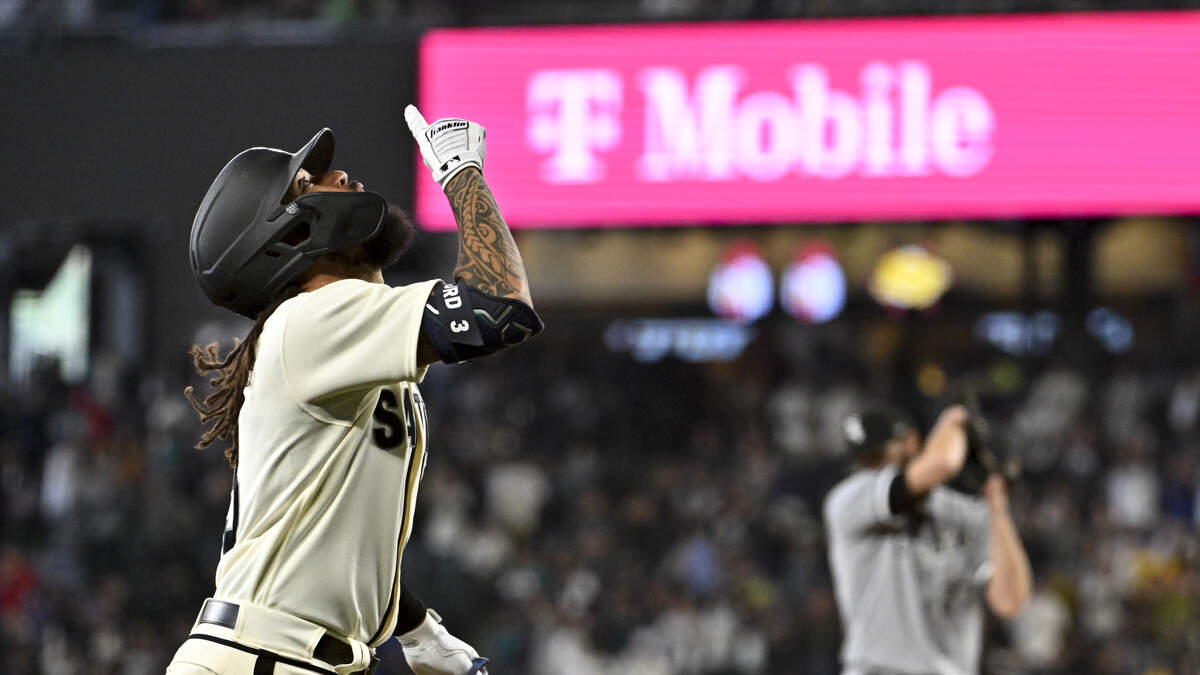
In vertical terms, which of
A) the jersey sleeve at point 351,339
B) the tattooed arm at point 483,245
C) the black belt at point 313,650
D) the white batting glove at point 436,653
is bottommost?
the white batting glove at point 436,653

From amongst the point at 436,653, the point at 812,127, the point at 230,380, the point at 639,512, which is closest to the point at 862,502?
the point at 436,653

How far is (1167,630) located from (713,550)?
3.63m

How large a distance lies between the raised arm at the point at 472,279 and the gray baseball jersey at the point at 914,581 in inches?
137

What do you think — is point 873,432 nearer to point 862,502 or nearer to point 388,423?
point 862,502

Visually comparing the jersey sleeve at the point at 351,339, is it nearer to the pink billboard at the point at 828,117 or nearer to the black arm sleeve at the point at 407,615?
the black arm sleeve at the point at 407,615

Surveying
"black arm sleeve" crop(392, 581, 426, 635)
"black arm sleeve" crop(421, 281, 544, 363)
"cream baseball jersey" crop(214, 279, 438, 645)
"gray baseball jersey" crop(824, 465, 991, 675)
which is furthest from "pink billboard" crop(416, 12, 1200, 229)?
"black arm sleeve" crop(421, 281, 544, 363)

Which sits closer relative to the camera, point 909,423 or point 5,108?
point 909,423

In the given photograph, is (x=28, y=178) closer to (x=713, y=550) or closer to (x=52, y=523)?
(x=52, y=523)

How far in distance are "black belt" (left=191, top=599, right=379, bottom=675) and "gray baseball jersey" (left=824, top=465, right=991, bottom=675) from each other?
3603 millimetres

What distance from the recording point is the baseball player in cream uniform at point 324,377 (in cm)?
328

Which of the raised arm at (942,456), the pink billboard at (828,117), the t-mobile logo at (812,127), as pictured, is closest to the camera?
the raised arm at (942,456)

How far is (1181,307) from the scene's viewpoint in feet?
53.2

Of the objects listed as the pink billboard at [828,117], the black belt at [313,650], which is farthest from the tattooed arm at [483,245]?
the pink billboard at [828,117]

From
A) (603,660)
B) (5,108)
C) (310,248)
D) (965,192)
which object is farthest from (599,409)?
(310,248)
